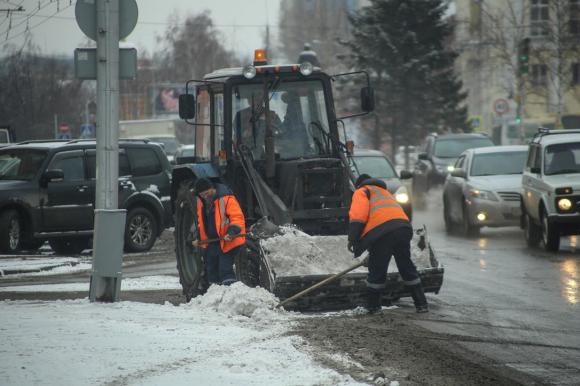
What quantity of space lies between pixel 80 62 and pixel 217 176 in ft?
7.62

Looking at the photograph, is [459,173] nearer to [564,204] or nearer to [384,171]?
[384,171]

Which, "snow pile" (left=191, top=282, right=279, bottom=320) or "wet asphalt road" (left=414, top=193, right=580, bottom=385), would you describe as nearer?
"wet asphalt road" (left=414, top=193, right=580, bottom=385)

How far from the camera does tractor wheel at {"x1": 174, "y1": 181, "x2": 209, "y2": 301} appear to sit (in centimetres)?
1312

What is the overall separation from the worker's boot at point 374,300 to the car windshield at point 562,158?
27.0 ft

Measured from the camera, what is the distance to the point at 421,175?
32.7 metres

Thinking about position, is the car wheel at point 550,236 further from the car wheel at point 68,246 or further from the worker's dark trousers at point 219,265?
the car wheel at point 68,246

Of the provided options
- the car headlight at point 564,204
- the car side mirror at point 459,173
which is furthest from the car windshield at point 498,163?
the car headlight at point 564,204

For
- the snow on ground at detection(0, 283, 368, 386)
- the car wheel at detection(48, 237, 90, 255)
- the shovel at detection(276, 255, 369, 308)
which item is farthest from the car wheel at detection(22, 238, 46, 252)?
the shovel at detection(276, 255, 369, 308)

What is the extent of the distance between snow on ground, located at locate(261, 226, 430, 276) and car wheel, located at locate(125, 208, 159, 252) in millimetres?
9103

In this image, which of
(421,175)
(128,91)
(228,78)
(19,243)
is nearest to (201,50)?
(128,91)

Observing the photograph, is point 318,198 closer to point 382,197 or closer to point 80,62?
point 382,197

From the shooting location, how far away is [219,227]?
39.6ft

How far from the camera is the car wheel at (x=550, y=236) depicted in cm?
1825

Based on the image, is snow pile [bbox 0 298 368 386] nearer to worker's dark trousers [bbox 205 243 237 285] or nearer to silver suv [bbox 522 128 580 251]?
worker's dark trousers [bbox 205 243 237 285]
